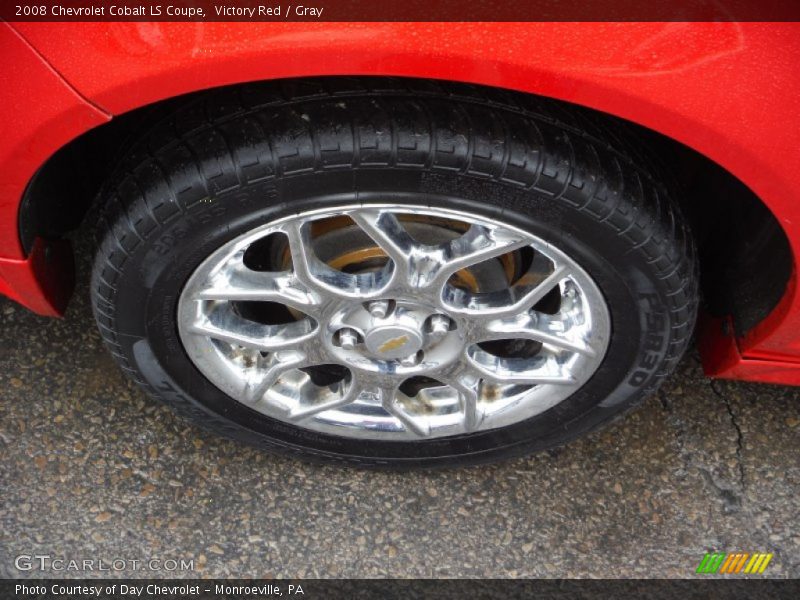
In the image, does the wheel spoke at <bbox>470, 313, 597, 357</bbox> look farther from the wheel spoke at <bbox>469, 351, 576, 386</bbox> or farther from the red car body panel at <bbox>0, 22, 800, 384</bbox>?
the red car body panel at <bbox>0, 22, 800, 384</bbox>

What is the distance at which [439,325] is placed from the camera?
6.32ft

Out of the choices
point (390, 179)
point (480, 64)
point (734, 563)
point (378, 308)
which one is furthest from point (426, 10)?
point (734, 563)

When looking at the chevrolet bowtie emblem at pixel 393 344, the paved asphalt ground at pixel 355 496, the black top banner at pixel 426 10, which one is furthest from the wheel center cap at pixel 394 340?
the black top banner at pixel 426 10

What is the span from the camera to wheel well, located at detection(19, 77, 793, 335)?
1851 millimetres

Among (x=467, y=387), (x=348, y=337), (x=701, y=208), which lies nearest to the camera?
(x=348, y=337)

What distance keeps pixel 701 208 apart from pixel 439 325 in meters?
0.75

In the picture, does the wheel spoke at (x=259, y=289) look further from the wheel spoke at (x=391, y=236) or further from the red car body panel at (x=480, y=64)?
the red car body panel at (x=480, y=64)

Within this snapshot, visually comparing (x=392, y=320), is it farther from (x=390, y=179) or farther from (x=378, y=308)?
(x=390, y=179)

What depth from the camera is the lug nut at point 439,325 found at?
1.93 metres

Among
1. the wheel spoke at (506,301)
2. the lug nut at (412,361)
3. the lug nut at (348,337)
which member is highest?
the wheel spoke at (506,301)

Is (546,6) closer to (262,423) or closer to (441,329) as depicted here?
(441,329)

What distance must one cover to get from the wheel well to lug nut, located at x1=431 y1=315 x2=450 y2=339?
53 cm

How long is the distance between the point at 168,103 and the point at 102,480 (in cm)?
96

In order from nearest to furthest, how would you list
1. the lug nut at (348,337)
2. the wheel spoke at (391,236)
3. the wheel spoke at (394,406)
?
the wheel spoke at (391,236) → the lug nut at (348,337) → the wheel spoke at (394,406)
